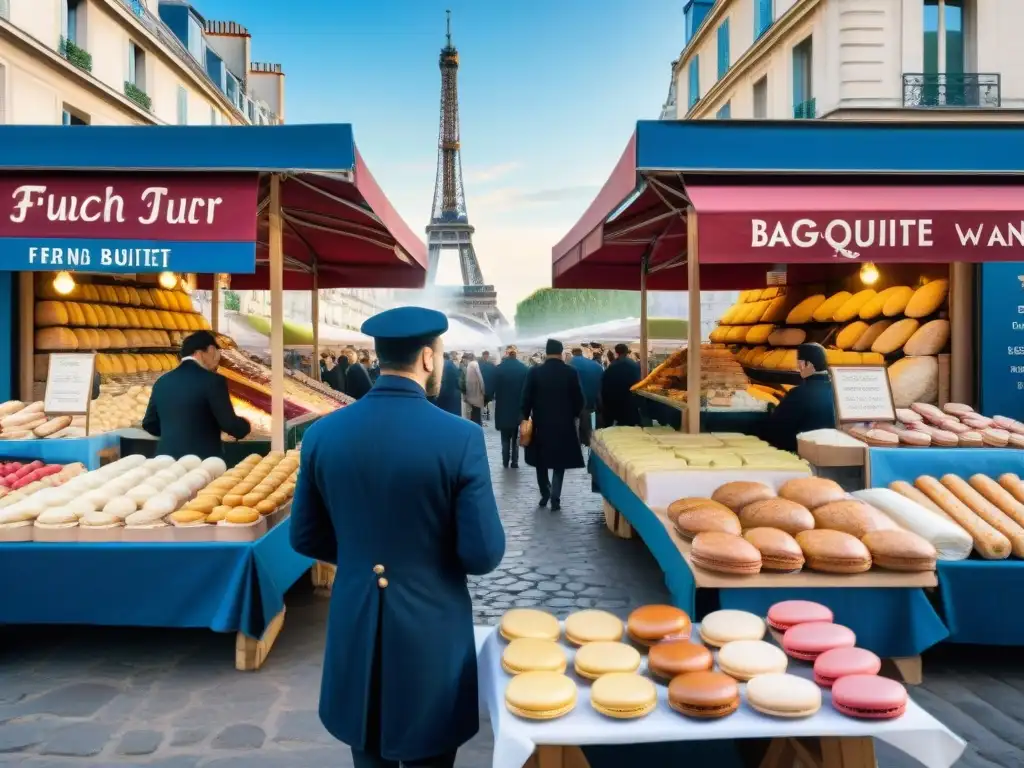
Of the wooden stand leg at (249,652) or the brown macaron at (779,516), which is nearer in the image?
the brown macaron at (779,516)

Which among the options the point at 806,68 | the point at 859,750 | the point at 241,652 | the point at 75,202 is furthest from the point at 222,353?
the point at 806,68

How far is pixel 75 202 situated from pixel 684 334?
76.6 ft

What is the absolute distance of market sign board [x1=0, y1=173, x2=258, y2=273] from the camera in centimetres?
552

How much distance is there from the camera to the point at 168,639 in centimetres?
508

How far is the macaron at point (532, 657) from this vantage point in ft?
8.15

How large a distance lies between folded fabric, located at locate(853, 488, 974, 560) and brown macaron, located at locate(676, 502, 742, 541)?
0.94 metres

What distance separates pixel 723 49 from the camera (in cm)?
2853

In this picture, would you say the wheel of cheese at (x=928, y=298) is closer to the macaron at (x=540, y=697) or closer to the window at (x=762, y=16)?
the macaron at (x=540, y=697)

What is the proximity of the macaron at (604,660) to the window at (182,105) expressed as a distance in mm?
29043

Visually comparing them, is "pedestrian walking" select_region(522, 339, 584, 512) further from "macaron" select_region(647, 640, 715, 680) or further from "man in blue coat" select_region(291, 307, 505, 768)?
"man in blue coat" select_region(291, 307, 505, 768)

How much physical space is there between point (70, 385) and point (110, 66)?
66.8 ft

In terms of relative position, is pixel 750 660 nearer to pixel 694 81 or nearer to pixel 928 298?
pixel 928 298

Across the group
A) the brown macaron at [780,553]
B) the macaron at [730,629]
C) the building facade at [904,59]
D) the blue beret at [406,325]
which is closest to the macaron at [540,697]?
the macaron at [730,629]

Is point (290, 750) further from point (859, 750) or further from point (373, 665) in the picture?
point (859, 750)
